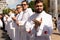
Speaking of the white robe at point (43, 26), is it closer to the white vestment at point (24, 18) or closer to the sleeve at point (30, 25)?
the sleeve at point (30, 25)

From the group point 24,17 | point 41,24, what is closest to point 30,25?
point 41,24

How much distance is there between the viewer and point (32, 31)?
5.70m

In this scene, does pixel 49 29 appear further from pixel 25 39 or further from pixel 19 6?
pixel 19 6

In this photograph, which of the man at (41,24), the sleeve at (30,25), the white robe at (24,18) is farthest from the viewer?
the white robe at (24,18)

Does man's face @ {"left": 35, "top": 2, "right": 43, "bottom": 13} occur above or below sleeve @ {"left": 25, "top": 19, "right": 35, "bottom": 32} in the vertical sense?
above

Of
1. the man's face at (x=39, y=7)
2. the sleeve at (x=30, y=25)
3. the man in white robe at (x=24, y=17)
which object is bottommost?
the man in white robe at (x=24, y=17)

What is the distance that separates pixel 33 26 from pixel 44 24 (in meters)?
0.44

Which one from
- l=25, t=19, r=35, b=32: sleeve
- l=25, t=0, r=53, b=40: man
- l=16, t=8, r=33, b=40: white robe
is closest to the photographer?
l=25, t=0, r=53, b=40: man

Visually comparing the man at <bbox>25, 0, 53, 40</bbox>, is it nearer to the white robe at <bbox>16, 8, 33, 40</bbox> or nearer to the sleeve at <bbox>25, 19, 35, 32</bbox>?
the sleeve at <bbox>25, 19, 35, 32</bbox>

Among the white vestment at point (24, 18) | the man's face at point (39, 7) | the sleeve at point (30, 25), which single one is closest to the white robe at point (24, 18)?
the white vestment at point (24, 18)

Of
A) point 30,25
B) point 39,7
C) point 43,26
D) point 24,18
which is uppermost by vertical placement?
point 39,7

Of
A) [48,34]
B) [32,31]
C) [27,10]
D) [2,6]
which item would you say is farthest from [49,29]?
[2,6]

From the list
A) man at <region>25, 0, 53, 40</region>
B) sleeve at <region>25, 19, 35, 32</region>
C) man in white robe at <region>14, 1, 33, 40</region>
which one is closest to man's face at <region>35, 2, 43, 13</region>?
man at <region>25, 0, 53, 40</region>

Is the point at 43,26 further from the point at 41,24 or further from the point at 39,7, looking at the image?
the point at 39,7
